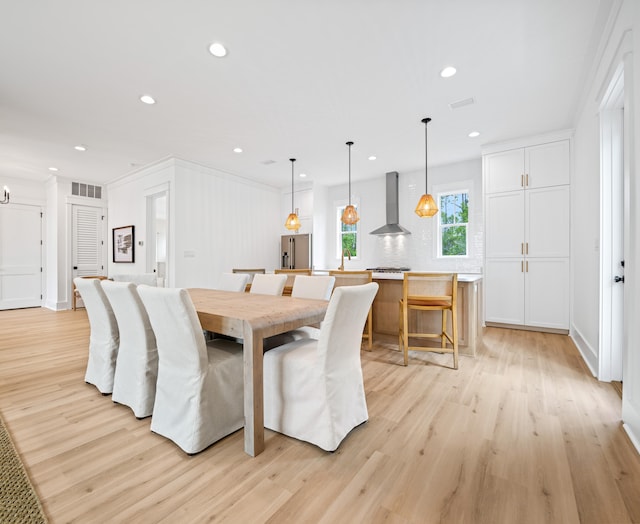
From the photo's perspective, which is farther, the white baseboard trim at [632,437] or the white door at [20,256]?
the white door at [20,256]

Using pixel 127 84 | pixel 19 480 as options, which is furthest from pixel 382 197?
pixel 19 480

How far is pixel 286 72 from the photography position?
278 centimetres

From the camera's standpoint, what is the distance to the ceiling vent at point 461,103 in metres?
3.28

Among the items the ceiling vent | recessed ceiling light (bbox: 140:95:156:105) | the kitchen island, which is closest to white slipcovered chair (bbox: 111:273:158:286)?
recessed ceiling light (bbox: 140:95:156:105)

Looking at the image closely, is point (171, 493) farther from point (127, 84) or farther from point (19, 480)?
point (127, 84)

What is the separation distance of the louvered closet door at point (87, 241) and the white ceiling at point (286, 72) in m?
2.14

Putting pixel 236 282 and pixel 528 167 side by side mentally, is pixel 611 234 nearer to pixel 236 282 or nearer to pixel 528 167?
pixel 528 167

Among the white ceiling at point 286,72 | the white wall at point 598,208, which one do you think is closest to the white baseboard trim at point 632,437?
the white wall at point 598,208

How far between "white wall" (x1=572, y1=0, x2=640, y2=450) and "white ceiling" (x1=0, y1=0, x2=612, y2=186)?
25 centimetres

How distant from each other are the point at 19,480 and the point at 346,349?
1.69 meters

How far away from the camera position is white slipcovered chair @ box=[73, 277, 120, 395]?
7.57 feet

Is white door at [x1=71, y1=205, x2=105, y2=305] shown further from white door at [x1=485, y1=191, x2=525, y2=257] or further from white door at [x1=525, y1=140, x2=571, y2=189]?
white door at [x1=525, y1=140, x2=571, y2=189]

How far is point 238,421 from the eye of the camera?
6.07ft

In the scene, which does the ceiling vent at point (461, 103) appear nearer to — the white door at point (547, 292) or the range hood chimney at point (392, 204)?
the white door at point (547, 292)
